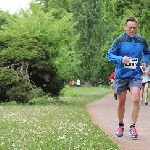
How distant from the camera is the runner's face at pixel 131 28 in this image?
28.3ft

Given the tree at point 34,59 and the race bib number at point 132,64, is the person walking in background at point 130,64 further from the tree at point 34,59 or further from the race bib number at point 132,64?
the tree at point 34,59

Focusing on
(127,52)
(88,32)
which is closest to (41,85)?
(127,52)

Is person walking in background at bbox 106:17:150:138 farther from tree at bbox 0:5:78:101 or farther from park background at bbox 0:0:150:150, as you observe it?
tree at bbox 0:5:78:101

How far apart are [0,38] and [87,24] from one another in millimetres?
43997

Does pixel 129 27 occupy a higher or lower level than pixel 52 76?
higher

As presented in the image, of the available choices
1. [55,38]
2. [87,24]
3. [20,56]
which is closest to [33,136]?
[20,56]

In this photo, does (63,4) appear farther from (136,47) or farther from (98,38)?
(136,47)

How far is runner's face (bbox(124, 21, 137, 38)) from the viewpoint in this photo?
28.3 ft

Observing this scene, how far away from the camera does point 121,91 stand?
8.84 m

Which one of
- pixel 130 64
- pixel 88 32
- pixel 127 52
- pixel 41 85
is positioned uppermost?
pixel 88 32

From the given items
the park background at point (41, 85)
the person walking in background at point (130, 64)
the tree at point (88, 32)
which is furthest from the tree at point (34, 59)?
the tree at point (88, 32)

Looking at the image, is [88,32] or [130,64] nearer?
[130,64]

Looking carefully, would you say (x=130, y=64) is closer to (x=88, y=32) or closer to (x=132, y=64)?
(x=132, y=64)

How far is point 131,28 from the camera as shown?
342 inches
